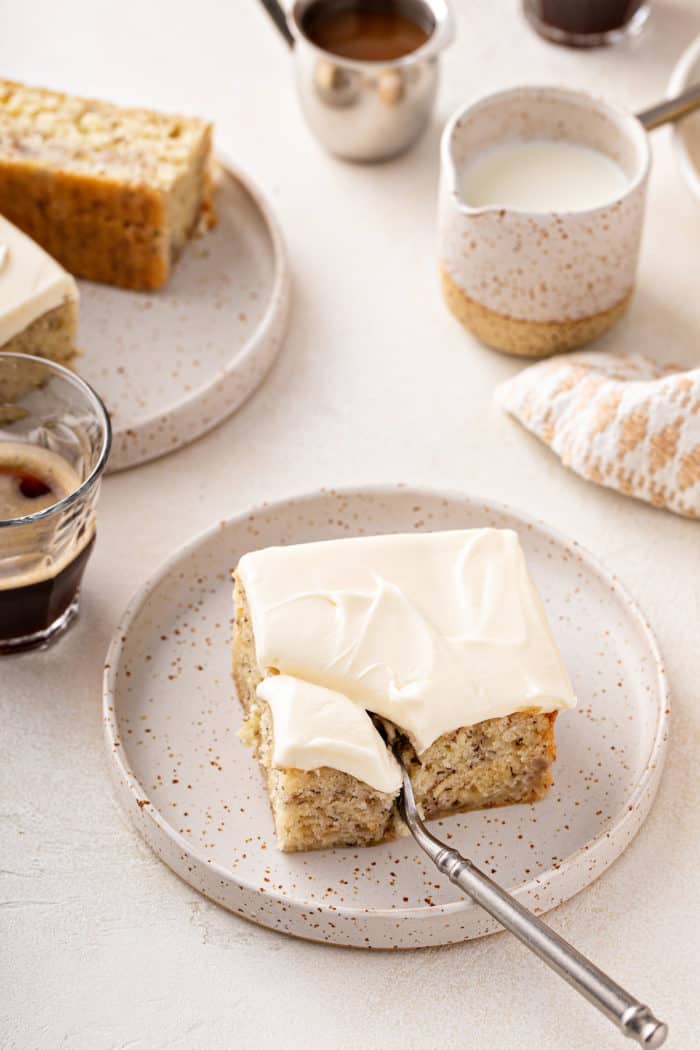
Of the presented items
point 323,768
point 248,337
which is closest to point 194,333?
point 248,337

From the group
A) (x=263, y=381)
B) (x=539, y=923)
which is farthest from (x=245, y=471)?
(x=539, y=923)

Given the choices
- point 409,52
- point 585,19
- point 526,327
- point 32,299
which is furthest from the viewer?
point 585,19

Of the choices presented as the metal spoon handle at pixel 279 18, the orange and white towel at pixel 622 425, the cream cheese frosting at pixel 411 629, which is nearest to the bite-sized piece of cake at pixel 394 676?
the cream cheese frosting at pixel 411 629

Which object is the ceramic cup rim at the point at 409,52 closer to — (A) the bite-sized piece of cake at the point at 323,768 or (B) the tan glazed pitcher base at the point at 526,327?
(B) the tan glazed pitcher base at the point at 526,327

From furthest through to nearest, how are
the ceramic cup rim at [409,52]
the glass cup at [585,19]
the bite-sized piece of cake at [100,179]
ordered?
the glass cup at [585,19]
the ceramic cup rim at [409,52]
the bite-sized piece of cake at [100,179]

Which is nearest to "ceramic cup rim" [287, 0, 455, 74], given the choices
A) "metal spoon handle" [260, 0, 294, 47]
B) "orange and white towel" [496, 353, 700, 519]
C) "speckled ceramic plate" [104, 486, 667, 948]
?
"metal spoon handle" [260, 0, 294, 47]

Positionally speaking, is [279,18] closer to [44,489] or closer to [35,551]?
[44,489]
